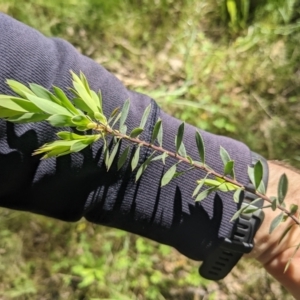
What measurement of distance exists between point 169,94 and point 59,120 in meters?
1.29

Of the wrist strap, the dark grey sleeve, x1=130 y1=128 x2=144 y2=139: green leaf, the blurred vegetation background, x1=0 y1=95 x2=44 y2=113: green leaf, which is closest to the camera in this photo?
x1=0 y1=95 x2=44 y2=113: green leaf

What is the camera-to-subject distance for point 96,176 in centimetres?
96

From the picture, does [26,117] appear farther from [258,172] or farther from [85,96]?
[258,172]

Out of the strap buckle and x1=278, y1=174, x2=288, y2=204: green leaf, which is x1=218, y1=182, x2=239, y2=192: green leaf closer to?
x1=278, y1=174, x2=288, y2=204: green leaf

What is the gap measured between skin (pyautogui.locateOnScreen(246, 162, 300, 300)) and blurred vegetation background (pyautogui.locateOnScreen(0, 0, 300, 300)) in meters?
0.49

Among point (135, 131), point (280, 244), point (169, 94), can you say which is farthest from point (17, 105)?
point (169, 94)

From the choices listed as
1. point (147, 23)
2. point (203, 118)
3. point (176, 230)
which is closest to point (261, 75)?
point (203, 118)

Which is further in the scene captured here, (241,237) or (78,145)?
(241,237)

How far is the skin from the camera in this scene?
3.66 ft

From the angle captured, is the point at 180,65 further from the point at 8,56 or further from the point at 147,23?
the point at 8,56

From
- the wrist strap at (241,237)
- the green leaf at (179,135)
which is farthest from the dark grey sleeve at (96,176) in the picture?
the green leaf at (179,135)

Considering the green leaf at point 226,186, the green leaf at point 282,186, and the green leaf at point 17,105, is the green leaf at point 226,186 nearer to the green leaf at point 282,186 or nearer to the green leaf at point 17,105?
the green leaf at point 282,186

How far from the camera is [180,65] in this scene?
6.17 feet

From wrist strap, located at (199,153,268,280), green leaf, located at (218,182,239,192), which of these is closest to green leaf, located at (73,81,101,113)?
green leaf, located at (218,182,239,192)
